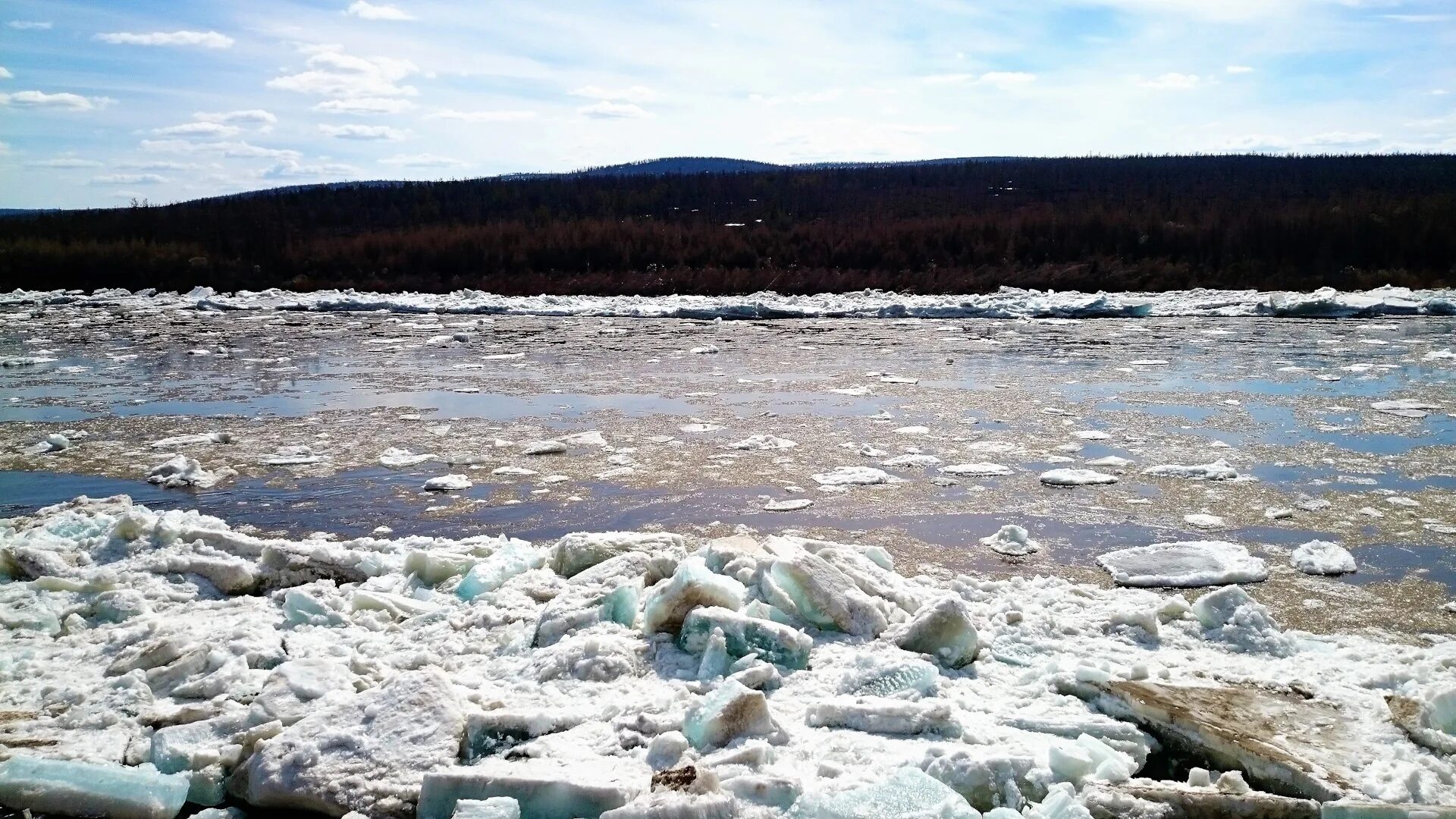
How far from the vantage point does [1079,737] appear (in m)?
2.44

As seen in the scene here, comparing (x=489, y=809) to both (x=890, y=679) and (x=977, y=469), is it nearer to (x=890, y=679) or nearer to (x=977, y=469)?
(x=890, y=679)

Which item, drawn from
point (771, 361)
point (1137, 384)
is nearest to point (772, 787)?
point (1137, 384)

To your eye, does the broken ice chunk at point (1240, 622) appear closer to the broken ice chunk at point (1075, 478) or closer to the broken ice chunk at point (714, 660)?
the broken ice chunk at point (714, 660)

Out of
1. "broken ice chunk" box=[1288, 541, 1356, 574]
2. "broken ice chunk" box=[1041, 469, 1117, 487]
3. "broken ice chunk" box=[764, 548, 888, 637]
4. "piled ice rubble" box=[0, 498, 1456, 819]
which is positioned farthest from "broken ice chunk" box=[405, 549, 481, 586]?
"broken ice chunk" box=[1288, 541, 1356, 574]

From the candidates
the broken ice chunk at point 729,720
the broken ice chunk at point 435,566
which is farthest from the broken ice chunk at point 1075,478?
the broken ice chunk at point 729,720

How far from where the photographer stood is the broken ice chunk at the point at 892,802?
2.15 m

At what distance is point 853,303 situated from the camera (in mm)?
19078

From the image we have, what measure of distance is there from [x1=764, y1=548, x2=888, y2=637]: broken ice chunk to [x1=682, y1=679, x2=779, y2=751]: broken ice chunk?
26.7 inches

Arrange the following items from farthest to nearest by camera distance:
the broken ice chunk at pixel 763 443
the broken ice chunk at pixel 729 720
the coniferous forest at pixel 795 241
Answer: the coniferous forest at pixel 795 241 → the broken ice chunk at pixel 763 443 → the broken ice chunk at pixel 729 720

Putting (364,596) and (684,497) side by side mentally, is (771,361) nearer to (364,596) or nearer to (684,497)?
(684,497)

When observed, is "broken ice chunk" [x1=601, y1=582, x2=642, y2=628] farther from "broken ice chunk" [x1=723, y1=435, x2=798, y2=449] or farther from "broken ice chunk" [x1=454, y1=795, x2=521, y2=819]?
"broken ice chunk" [x1=723, y1=435, x2=798, y2=449]

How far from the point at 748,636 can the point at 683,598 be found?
0.27 meters

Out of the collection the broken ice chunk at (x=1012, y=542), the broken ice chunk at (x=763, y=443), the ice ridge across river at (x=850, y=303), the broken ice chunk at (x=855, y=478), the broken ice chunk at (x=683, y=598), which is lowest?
the broken ice chunk at (x=1012, y=542)

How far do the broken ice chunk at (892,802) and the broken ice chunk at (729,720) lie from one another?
0.94ft
